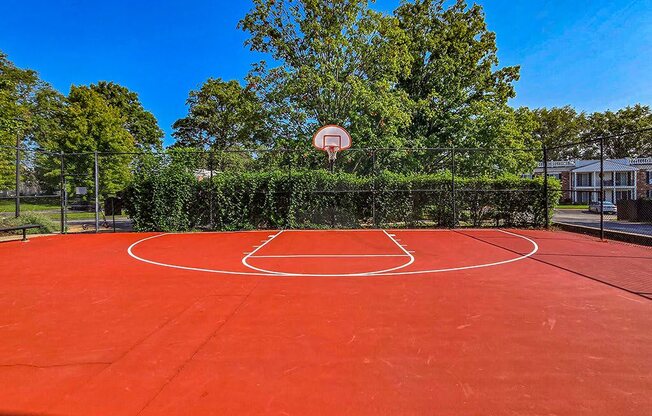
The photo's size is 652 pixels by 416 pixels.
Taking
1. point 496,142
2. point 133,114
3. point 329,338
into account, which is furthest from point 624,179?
point 133,114

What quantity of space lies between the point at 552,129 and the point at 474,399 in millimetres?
53996

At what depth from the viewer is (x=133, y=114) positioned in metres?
40.7

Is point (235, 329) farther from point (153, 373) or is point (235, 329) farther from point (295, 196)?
point (295, 196)

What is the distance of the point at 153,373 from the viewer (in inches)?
111

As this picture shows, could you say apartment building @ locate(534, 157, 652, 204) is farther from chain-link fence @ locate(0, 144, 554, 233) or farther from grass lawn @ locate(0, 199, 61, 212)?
grass lawn @ locate(0, 199, 61, 212)

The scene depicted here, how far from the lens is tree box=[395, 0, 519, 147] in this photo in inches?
878

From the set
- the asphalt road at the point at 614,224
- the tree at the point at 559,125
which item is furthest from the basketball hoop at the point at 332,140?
the tree at the point at 559,125

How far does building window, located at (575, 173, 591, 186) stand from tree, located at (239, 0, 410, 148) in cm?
3544

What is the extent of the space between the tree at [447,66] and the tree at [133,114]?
30.1 metres

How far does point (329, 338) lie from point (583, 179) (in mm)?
51478

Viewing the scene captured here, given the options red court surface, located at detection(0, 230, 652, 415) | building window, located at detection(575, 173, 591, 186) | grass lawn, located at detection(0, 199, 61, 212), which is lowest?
red court surface, located at detection(0, 230, 652, 415)

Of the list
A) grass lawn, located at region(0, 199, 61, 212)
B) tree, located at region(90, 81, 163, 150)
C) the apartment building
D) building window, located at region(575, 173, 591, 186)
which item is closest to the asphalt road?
the apartment building

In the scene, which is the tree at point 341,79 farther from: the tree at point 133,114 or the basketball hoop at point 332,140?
the tree at point 133,114

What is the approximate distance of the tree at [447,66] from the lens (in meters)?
22.3
